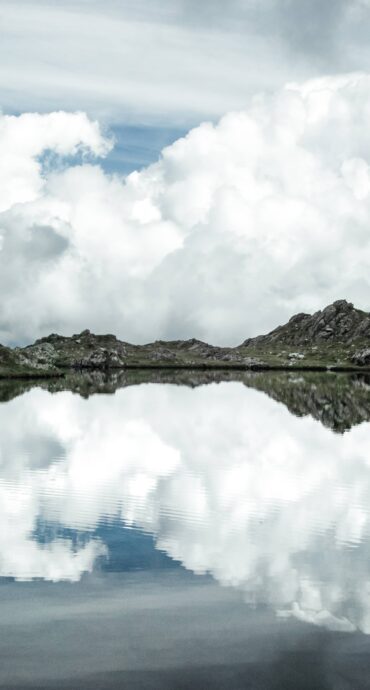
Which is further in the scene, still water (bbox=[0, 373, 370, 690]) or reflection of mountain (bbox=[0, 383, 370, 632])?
reflection of mountain (bbox=[0, 383, 370, 632])

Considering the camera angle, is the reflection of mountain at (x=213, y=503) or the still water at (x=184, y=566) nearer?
the still water at (x=184, y=566)

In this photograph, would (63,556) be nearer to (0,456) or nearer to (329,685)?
(329,685)

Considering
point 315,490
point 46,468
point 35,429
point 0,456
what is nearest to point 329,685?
point 315,490

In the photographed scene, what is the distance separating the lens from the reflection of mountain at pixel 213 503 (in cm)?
2414

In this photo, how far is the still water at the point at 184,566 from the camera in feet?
Result: 55.4

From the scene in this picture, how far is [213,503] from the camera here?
1432 inches

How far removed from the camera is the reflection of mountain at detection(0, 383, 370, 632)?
24141 millimetres

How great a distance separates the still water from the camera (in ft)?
55.4

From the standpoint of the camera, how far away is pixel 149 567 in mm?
24922

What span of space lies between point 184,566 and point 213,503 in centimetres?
1118

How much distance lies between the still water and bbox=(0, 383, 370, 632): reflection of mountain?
0.10 m

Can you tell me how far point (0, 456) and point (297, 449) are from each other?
25.2 metres

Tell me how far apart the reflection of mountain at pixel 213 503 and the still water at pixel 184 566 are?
0.10 meters

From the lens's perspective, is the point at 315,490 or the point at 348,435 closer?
the point at 315,490
